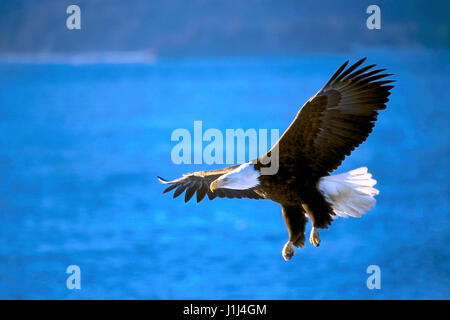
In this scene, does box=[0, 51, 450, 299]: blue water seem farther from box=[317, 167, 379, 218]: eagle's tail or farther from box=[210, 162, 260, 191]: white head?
box=[210, 162, 260, 191]: white head

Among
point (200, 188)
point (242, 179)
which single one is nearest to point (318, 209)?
point (242, 179)

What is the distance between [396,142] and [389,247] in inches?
368

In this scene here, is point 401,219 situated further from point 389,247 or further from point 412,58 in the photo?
point 412,58

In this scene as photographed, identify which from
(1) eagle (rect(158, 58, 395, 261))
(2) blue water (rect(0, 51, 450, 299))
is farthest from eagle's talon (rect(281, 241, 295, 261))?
(2) blue water (rect(0, 51, 450, 299))

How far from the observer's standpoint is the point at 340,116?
19.0 feet

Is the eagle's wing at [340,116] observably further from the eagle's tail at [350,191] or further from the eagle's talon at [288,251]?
the eagle's talon at [288,251]

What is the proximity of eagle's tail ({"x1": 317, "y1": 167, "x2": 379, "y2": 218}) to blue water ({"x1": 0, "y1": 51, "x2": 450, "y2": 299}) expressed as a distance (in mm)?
7468

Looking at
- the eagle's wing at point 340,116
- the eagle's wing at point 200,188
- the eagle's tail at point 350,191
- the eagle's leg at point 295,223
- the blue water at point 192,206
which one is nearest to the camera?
the eagle's wing at point 340,116

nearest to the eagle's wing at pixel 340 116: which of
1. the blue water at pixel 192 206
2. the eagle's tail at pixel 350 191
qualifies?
the eagle's tail at pixel 350 191

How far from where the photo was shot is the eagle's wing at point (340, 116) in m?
5.72

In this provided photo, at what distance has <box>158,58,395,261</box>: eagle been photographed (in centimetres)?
573

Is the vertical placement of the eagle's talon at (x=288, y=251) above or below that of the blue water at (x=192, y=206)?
below

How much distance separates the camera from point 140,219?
77.0ft

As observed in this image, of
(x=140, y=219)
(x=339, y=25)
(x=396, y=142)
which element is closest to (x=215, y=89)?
(x=339, y=25)
